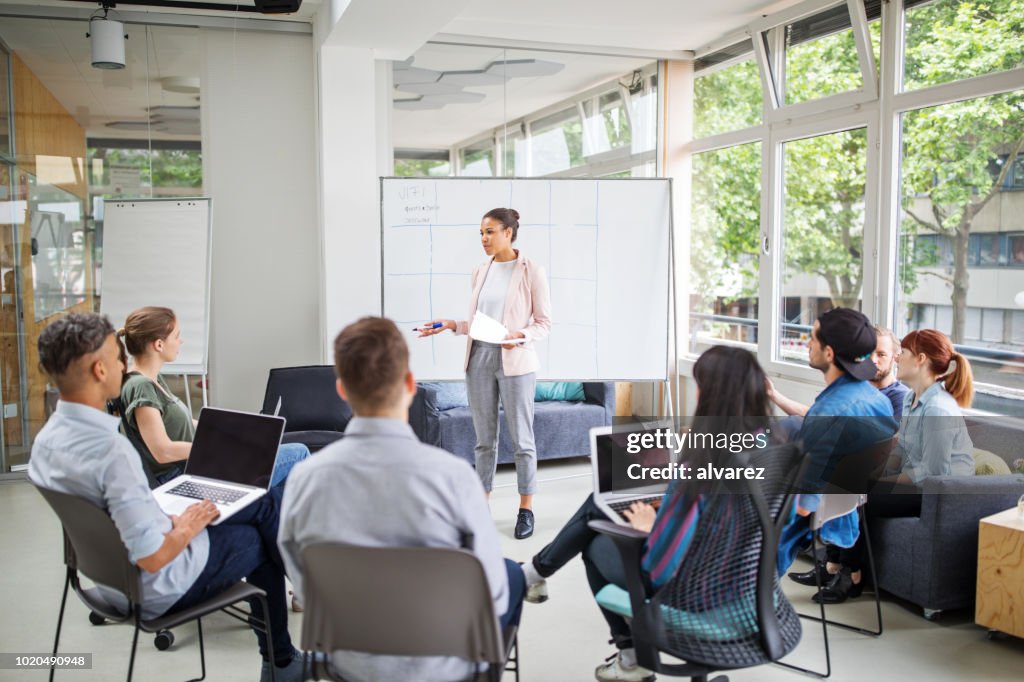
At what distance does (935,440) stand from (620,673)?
5.14 ft

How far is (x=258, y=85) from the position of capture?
17.9 feet

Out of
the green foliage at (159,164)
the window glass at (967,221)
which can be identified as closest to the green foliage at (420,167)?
the green foliage at (159,164)

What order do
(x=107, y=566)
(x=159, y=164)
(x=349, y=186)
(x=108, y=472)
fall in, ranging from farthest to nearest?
(x=159, y=164) < (x=349, y=186) < (x=107, y=566) < (x=108, y=472)

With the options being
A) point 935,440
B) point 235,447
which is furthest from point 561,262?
point 235,447

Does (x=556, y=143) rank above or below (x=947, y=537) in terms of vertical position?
above

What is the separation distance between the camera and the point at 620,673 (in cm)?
269

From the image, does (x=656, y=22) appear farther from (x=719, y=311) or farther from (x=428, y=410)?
(x=428, y=410)

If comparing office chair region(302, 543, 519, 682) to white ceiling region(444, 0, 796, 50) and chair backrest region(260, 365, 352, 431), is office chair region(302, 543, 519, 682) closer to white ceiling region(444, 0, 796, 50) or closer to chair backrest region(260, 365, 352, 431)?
chair backrest region(260, 365, 352, 431)

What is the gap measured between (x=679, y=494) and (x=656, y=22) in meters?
4.08

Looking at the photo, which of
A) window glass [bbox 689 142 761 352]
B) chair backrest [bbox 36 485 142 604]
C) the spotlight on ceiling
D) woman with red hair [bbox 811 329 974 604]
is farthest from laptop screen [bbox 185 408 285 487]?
window glass [bbox 689 142 761 352]

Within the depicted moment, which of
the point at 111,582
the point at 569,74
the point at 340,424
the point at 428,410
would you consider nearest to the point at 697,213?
the point at 569,74

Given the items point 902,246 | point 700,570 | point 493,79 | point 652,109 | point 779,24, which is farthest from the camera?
point 652,109

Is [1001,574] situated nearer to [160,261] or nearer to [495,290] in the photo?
[495,290]

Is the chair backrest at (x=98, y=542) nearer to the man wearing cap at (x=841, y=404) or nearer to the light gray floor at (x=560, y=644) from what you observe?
the light gray floor at (x=560, y=644)
